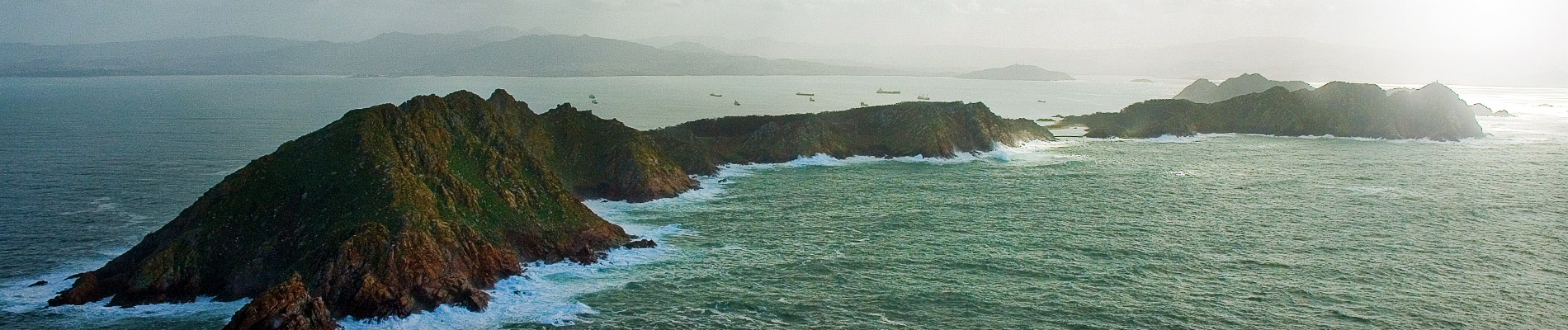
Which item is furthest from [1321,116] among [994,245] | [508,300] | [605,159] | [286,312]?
[286,312]

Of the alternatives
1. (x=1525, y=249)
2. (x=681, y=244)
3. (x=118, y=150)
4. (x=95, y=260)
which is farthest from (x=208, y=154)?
(x=1525, y=249)

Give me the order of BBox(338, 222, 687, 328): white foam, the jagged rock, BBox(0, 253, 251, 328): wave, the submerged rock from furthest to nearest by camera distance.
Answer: the submerged rock
BBox(338, 222, 687, 328): white foam
BBox(0, 253, 251, 328): wave
the jagged rock

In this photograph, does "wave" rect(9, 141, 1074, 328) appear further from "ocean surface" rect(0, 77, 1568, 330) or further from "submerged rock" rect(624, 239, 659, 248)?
"submerged rock" rect(624, 239, 659, 248)

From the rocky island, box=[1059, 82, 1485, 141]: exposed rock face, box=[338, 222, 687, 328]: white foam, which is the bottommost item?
box=[338, 222, 687, 328]: white foam

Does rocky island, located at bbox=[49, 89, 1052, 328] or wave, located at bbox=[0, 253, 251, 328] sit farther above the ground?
rocky island, located at bbox=[49, 89, 1052, 328]

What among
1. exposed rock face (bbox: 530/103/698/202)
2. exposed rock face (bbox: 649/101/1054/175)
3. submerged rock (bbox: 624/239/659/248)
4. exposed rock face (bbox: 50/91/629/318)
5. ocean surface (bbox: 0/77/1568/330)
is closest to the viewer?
ocean surface (bbox: 0/77/1568/330)

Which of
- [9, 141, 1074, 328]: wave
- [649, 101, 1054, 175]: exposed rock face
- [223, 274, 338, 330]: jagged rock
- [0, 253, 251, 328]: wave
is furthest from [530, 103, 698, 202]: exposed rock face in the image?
[223, 274, 338, 330]: jagged rock

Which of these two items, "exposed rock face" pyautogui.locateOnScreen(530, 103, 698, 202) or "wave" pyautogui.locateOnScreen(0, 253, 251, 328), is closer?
"wave" pyautogui.locateOnScreen(0, 253, 251, 328)

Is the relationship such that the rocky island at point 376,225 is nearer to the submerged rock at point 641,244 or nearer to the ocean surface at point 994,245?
the submerged rock at point 641,244
